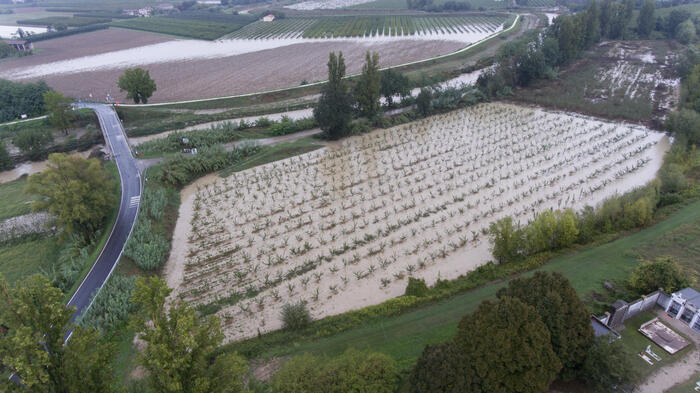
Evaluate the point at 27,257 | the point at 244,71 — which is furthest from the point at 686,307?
the point at 244,71

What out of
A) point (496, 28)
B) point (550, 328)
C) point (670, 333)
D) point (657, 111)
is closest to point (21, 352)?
point (550, 328)

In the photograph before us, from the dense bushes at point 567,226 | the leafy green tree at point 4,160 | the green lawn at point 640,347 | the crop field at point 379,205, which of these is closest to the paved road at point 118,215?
the crop field at point 379,205

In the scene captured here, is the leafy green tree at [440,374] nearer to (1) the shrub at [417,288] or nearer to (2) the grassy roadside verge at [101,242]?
(1) the shrub at [417,288]

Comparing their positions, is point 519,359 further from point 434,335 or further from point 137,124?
point 137,124

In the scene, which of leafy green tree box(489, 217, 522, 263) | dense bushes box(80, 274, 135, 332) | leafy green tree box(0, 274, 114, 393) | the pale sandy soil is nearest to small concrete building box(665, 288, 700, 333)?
leafy green tree box(489, 217, 522, 263)

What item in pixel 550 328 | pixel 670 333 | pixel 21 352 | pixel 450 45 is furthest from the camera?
pixel 450 45
